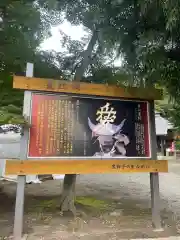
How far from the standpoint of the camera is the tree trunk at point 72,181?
561 cm

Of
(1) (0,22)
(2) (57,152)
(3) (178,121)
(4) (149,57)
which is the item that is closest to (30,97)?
(2) (57,152)

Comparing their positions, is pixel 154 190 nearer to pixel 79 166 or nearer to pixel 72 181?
pixel 79 166

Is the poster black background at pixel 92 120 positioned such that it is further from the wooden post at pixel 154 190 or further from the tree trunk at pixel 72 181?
the tree trunk at pixel 72 181

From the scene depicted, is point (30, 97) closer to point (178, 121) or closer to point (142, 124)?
point (142, 124)

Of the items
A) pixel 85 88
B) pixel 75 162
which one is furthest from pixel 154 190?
pixel 85 88

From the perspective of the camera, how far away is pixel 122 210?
5957 millimetres

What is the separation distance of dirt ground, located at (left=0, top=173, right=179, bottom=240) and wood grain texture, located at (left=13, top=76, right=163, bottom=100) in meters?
2.26

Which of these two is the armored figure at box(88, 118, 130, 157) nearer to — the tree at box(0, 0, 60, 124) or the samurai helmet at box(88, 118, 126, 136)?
the samurai helmet at box(88, 118, 126, 136)

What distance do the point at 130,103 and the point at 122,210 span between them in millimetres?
2386

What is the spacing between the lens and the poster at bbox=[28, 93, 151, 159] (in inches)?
176

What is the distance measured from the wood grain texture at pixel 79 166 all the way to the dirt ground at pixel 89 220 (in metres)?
0.98

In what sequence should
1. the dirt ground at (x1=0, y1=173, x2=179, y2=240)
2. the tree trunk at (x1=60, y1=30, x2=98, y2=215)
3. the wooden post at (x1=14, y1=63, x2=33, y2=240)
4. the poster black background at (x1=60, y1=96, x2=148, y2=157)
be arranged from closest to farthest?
1. the wooden post at (x1=14, y1=63, x2=33, y2=240)
2. the dirt ground at (x1=0, y1=173, x2=179, y2=240)
3. the poster black background at (x1=60, y1=96, x2=148, y2=157)
4. the tree trunk at (x1=60, y1=30, x2=98, y2=215)

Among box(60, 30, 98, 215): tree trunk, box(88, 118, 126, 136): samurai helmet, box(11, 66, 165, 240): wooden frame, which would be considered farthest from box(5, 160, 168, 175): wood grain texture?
box(60, 30, 98, 215): tree trunk

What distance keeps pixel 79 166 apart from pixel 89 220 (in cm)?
131
